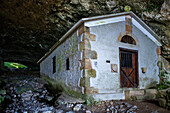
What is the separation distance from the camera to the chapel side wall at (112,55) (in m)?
5.69

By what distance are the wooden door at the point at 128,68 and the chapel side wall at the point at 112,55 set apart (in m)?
0.20

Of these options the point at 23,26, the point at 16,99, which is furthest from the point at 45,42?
the point at 16,99

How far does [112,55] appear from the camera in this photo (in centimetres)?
614

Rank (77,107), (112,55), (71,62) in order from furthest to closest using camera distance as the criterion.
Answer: (71,62) < (112,55) < (77,107)

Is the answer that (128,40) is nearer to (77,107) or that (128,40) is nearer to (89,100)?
(89,100)

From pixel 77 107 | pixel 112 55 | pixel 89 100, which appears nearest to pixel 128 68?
pixel 112 55

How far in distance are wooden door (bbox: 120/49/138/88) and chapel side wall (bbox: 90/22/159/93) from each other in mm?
199

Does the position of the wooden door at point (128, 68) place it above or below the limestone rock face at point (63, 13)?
below

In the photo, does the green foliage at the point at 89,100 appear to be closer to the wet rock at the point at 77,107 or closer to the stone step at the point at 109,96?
the stone step at the point at 109,96

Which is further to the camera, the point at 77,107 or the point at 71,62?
the point at 71,62

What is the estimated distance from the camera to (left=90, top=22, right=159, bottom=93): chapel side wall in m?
5.69

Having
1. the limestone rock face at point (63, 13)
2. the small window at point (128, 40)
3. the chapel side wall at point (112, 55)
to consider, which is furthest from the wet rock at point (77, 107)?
the limestone rock face at point (63, 13)

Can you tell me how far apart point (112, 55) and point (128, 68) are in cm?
132

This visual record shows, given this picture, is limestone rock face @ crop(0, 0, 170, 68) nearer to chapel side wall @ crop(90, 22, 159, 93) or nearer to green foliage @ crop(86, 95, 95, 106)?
chapel side wall @ crop(90, 22, 159, 93)
